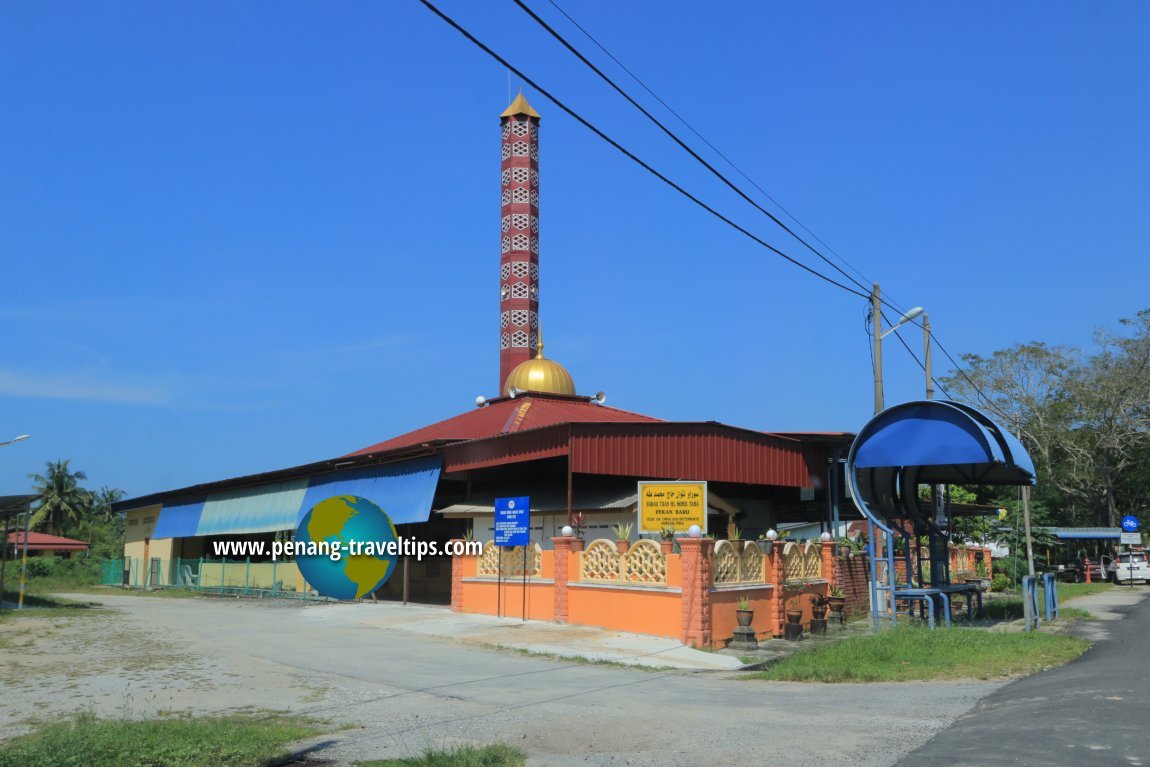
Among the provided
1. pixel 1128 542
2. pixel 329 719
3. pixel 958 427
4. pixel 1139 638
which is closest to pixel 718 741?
pixel 329 719

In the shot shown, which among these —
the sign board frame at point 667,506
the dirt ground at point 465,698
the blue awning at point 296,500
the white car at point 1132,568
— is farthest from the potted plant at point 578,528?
the white car at point 1132,568

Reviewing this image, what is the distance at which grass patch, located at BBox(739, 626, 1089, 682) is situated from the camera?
13.7 m

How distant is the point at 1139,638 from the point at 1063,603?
11.7 metres

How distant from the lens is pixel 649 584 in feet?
61.8

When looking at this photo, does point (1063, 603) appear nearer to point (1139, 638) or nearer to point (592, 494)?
point (1139, 638)

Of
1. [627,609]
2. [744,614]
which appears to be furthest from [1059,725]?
[627,609]

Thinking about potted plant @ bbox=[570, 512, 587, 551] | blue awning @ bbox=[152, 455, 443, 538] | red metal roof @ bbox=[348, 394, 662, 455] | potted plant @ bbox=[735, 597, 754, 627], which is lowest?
potted plant @ bbox=[735, 597, 754, 627]

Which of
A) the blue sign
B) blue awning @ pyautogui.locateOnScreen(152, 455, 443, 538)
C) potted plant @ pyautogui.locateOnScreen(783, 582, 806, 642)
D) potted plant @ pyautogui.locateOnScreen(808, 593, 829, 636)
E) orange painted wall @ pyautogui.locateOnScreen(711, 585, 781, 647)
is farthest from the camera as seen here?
blue awning @ pyautogui.locateOnScreen(152, 455, 443, 538)

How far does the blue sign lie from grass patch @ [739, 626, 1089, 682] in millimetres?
7553

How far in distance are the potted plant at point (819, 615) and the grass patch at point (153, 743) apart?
13048mm

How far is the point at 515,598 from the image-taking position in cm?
2245

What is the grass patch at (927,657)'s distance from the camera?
45.1ft

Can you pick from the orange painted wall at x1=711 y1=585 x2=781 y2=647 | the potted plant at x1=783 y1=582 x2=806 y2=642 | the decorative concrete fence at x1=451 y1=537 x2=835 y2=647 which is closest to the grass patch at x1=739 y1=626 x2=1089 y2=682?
the orange painted wall at x1=711 y1=585 x2=781 y2=647

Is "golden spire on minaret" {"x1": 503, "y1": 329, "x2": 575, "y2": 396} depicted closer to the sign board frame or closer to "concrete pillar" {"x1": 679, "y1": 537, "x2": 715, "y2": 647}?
the sign board frame
